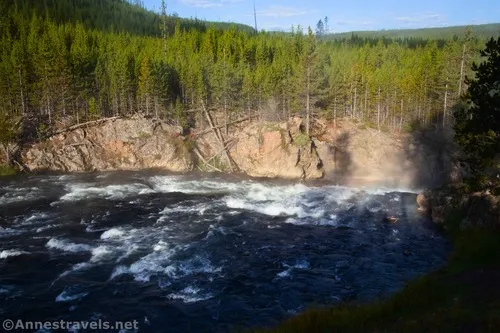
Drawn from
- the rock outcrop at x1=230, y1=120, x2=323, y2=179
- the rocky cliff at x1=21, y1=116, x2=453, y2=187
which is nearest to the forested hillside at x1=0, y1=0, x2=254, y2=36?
the rocky cliff at x1=21, y1=116, x2=453, y2=187

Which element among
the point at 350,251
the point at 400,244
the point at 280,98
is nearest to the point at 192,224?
the point at 350,251

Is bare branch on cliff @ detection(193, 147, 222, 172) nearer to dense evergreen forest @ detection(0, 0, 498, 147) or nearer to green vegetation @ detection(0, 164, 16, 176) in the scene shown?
dense evergreen forest @ detection(0, 0, 498, 147)

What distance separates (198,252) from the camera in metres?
33.4

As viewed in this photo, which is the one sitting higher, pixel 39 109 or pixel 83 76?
pixel 83 76

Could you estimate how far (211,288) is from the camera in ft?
91.0

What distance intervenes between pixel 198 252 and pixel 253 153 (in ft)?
116

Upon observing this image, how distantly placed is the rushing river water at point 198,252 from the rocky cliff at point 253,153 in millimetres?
10635

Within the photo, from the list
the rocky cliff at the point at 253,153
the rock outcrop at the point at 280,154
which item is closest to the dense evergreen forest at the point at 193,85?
the rocky cliff at the point at 253,153

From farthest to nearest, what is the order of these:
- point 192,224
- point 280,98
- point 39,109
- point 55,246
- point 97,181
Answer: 1. point 280,98
2. point 39,109
3. point 97,181
4. point 192,224
5. point 55,246

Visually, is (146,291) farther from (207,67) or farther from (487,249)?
(207,67)

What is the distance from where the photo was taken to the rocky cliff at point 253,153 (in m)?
63.8

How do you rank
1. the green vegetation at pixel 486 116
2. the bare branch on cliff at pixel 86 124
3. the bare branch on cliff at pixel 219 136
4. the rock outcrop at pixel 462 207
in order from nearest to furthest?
the green vegetation at pixel 486 116 → the rock outcrop at pixel 462 207 → the bare branch on cliff at pixel 219 136 → the bare branch on cliff at pixel 86 124

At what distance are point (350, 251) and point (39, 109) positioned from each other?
65872 mm

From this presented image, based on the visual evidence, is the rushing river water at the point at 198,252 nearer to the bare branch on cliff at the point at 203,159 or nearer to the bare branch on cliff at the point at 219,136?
the bare branch on cliff at the point at 203,159
